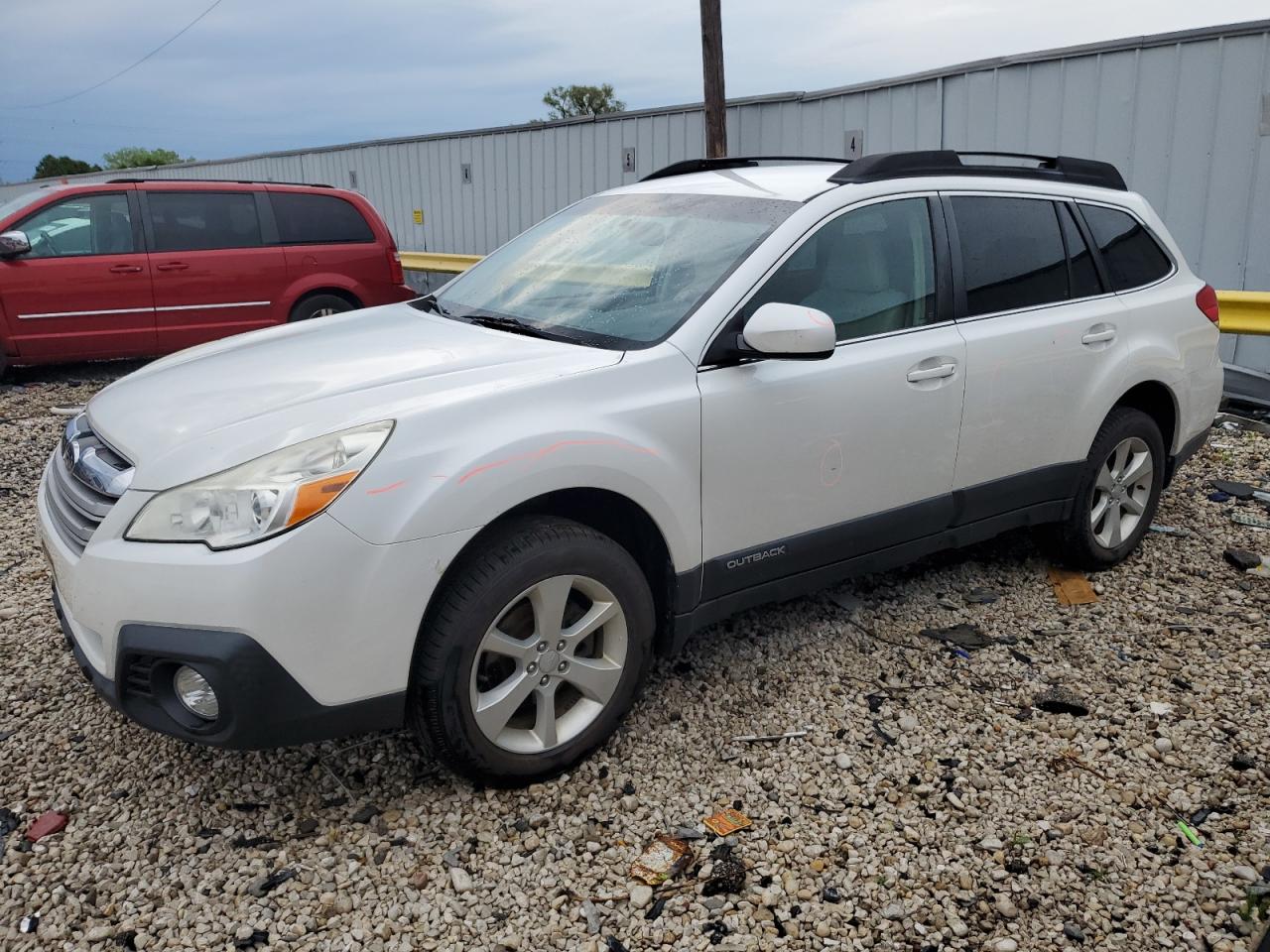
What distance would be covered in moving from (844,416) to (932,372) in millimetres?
464

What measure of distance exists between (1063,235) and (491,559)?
295 cm

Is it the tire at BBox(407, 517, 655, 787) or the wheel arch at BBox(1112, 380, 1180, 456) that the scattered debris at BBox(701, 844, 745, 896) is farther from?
the wheel arch at BBox(1112, 380, 1180, 456)

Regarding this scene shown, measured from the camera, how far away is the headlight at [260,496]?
8.11ft

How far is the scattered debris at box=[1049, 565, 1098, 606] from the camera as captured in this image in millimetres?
4426

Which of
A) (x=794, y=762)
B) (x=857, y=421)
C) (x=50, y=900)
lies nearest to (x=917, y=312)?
(x=857, y=421)

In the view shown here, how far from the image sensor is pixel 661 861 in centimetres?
275

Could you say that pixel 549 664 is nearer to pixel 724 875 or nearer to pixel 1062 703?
pixel 724 875

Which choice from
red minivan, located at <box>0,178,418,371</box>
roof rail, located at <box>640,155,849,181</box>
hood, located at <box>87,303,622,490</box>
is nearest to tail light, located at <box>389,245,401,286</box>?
red minivan, located at <box>0,178,418,371</box>

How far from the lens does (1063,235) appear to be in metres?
4.27

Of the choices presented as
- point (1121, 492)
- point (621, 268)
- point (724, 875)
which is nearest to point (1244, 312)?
point (1121, 492)

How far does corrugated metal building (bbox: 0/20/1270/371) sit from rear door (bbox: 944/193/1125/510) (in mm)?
4472

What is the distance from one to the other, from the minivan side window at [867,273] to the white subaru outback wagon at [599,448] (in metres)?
0.01

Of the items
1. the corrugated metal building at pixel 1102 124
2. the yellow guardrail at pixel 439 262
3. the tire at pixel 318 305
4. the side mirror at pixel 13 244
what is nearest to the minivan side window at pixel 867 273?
the corrugated metal building at pixel 1102 124

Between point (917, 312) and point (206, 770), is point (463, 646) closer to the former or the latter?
point (206, 770)
